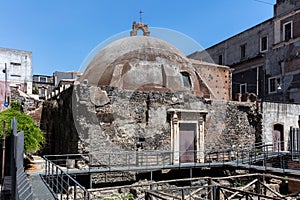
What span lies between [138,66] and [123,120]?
4010 millimetres

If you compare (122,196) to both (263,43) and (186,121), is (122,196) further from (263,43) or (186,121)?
(263,43)

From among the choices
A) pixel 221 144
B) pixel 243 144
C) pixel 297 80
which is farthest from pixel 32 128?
pixel 297 80

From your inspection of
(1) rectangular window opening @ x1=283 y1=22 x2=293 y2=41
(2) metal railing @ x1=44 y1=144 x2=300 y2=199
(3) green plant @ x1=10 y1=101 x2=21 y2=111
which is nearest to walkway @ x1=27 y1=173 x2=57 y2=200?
(2) metal railing @ x1=44 y1=144 x2=300 y2=199

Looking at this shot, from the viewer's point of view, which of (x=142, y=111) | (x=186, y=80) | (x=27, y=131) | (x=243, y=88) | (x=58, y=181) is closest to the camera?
(x=58, y=181)

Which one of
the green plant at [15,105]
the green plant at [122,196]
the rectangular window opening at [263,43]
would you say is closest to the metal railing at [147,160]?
the green plant at [122,196]

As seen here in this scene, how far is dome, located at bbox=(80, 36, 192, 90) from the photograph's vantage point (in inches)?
637

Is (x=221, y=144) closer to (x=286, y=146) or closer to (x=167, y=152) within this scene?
(x=167, y=152)

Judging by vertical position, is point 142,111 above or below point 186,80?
below

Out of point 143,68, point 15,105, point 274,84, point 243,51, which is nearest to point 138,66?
point 143,68

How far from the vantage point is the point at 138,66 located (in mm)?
16672

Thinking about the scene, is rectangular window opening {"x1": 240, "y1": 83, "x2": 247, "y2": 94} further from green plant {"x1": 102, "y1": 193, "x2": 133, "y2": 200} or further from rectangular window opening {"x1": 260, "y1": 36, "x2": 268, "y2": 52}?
green plant {"x1": 102, "y1": 193, "x2": 133, "y2": 200}

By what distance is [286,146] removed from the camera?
1903cm

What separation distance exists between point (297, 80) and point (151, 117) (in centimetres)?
1390

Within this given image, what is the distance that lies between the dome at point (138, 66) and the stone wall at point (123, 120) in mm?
1612
